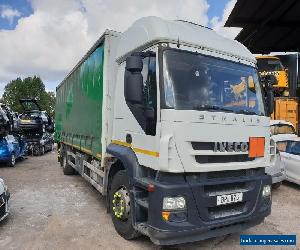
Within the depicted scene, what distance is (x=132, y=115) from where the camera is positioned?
16.4 feet

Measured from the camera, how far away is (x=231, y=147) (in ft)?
15.1

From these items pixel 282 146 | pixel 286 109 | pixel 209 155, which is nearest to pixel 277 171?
pixel 282 146

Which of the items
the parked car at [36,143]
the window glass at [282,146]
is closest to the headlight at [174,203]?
the window glass at [282,146]

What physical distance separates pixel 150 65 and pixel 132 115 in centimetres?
80

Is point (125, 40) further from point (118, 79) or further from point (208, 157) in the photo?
point (208, 157)

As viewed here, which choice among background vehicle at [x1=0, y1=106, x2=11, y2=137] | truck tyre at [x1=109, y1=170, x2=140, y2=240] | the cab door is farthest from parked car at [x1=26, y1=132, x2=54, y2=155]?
the cab door

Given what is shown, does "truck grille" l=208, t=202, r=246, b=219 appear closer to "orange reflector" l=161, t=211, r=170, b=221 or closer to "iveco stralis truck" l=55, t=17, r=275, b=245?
"iveco stralis truck" l=55, t=17, r=275, b=245

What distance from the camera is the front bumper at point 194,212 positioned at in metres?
4.11

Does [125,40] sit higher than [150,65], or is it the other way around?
[125,40]

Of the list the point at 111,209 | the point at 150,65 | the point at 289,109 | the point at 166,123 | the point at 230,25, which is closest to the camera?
the point at 166,123

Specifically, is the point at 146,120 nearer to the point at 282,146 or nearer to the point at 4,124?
the point at 282,146

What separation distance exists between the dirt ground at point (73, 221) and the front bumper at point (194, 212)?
0.79m

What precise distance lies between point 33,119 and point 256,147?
17414 millimetres

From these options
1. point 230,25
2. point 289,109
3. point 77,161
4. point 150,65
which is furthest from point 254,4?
point 150,65
